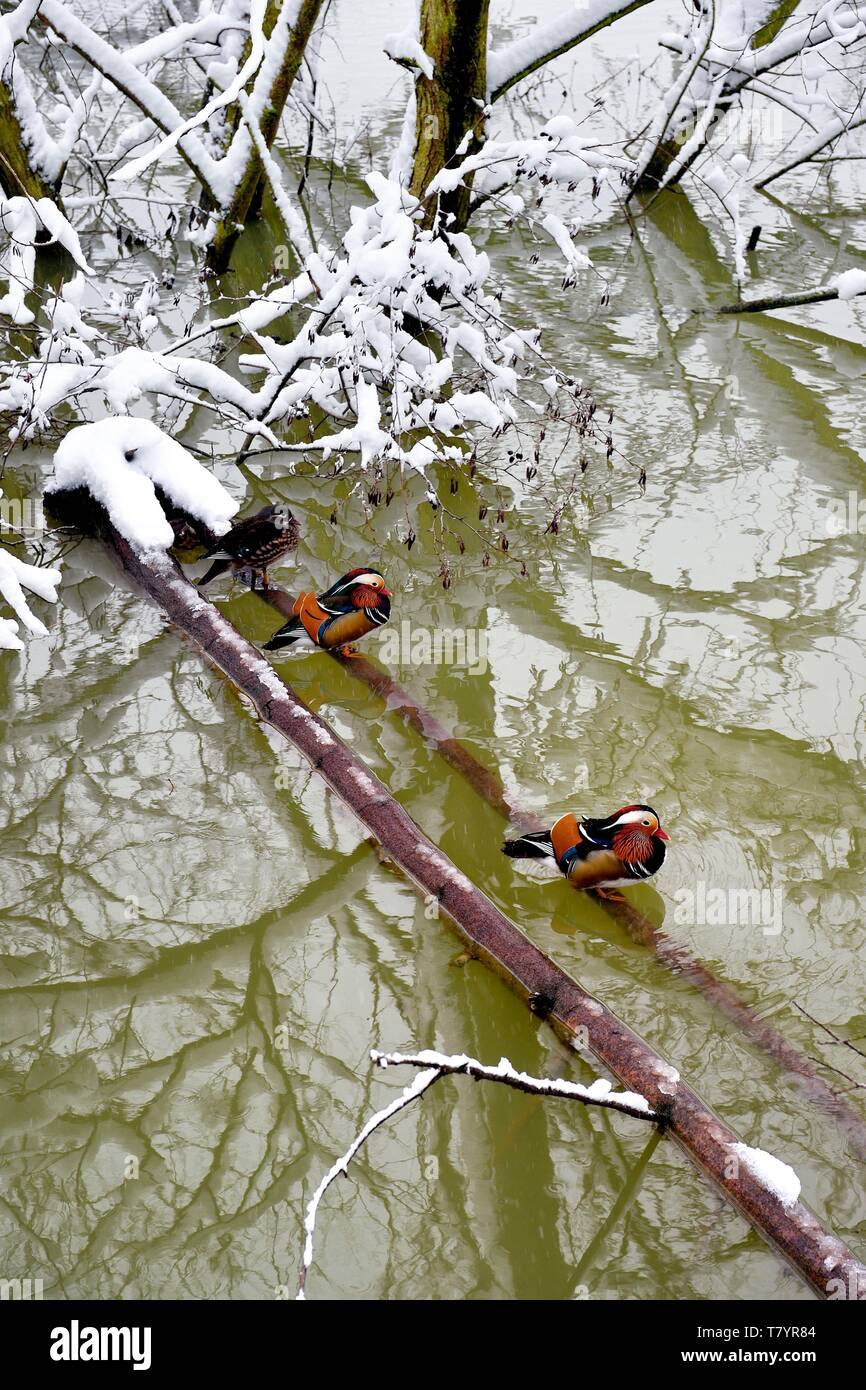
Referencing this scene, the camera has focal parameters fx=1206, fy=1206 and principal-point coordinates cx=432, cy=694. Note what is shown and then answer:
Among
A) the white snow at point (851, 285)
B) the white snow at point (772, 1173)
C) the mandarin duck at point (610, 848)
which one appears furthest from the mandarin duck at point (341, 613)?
the white snow at point (851, 285)

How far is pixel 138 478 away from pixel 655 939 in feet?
11.2

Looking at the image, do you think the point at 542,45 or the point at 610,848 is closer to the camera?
the point at 610,848

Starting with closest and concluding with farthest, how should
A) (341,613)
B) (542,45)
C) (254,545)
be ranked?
(341,613), (254,545), (542,45)

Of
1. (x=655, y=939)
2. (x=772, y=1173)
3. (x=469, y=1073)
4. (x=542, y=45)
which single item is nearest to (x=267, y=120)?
(x=542, y=45)

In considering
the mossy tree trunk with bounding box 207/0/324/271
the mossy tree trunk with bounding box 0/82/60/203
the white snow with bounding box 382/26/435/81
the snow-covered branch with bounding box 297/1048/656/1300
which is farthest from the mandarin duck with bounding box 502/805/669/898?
the mossy tree trunk with bounding box 0/82/60/203

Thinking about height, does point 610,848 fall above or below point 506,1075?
above

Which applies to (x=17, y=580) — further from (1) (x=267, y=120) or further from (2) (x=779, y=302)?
(2) (x=779, y=302)

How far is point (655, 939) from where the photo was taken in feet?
12.4

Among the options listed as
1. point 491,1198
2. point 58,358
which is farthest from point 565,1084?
point 58,358

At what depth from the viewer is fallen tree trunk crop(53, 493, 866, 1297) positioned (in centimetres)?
276

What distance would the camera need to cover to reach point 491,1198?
9.96 feet

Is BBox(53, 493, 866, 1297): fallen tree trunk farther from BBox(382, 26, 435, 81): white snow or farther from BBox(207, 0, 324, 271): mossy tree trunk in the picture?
BBox(207, 0, 324, 271): mossy tree trunk

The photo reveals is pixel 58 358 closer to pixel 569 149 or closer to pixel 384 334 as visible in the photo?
Answer: pixel 384 334

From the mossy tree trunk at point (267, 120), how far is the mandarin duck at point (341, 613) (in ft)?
15.8
